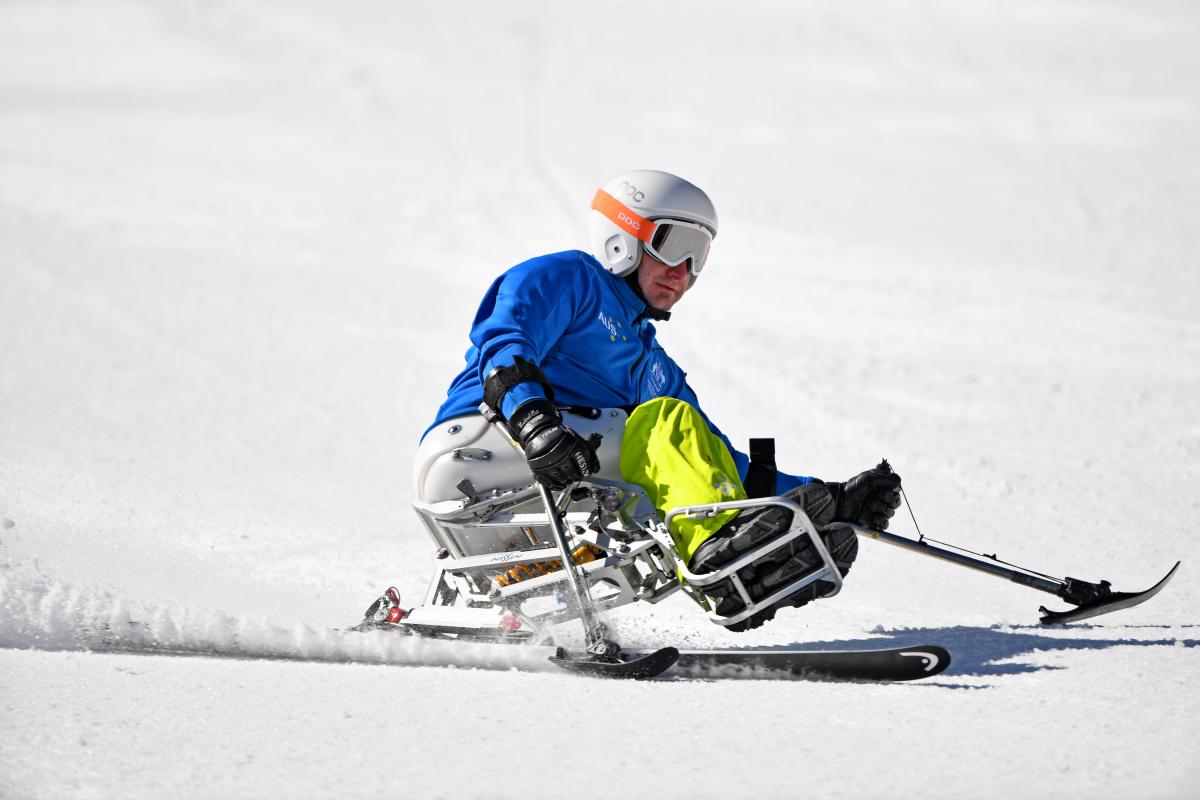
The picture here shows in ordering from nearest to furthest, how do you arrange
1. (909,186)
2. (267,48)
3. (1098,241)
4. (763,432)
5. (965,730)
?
(965,730) < (763,432) < (1098,241) < (909,186) < (267,48)

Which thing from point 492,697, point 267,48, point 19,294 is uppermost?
point 267,48

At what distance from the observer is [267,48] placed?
27.2 metres

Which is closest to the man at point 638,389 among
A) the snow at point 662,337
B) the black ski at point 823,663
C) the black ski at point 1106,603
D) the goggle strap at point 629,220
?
the goggle strap at point 629,220

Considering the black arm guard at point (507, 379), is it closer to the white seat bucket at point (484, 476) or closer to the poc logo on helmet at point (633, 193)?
the white seat bucket at point (484, 476)

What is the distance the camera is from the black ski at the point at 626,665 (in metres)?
3.83

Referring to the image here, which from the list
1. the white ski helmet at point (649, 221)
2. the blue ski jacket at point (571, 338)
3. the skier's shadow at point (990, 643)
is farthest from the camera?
the white ski helmet at point (649, 221)

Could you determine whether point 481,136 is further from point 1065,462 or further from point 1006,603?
point 1006,603

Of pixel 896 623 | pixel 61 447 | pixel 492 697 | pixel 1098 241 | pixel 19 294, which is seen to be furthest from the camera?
pixel 1098 241

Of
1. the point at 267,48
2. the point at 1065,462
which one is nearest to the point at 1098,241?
the point at 1065,462

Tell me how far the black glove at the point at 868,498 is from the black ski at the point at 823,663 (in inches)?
22.5

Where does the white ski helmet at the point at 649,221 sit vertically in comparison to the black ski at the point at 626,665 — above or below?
above

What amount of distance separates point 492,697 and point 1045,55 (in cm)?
2219

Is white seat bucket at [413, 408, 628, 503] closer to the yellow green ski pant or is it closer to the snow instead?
the yellow green ski pant

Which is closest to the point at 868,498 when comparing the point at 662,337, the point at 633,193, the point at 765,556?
the point at 765,556
